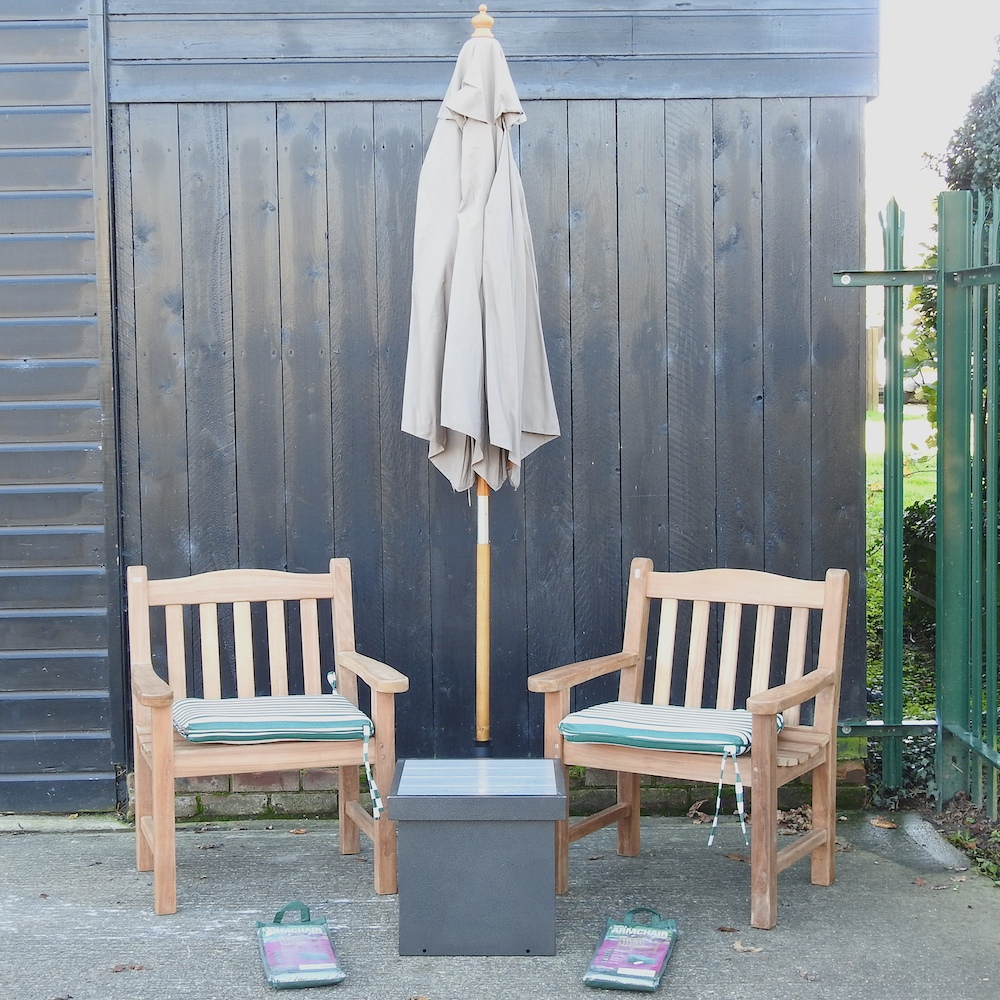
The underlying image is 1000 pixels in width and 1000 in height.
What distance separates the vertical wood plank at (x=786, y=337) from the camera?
12.6 feet

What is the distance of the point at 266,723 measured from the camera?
307 cm

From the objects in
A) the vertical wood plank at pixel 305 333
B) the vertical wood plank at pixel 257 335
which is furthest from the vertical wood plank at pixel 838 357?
the vertical wood plank at pixel 257 335

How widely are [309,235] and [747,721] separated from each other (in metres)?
2.10

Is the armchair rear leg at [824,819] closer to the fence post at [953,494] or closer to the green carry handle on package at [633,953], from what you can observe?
the green carry handle on package at [633,953]

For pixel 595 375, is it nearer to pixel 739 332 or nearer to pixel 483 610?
pixel 739 332

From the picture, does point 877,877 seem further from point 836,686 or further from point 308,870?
point 308,870

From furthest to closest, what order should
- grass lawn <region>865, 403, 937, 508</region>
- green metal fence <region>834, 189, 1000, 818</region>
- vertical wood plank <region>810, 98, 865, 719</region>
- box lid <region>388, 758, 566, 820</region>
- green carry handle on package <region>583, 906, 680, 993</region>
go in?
grass lawn <region>865, 403, 937, 508</region> < vertical wood plank <region>810, 98, 865, 719</region> < green metal fence <region>834, 189, 1000, 818</region> < box lid <region>388, 758, 566, 820</region> < green carry handle on package <region>583, 906, 680, 993</region>

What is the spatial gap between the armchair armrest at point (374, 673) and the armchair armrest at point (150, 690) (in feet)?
1.74

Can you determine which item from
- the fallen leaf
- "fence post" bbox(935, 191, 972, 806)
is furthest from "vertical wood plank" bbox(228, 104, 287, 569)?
"fence post" bbox(935, 191, 972, 806)

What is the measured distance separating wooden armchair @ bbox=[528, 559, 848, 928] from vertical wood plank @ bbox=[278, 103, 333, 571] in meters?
1.04

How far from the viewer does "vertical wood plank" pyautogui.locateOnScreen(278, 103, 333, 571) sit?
3.85 m

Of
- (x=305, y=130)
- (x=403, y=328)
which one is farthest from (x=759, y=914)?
(x=305, y=130)

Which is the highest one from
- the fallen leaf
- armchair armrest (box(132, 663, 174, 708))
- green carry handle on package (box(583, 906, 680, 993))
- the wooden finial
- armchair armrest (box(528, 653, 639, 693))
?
the wooden finial

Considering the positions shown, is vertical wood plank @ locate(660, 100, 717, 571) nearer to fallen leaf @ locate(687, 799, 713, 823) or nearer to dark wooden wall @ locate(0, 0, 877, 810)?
dark wooden wall @ locate(0, 0, 877, 810)
